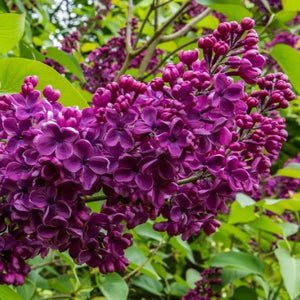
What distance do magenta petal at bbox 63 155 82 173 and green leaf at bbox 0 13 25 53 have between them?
45 centimetres

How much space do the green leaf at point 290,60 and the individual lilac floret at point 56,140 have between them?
2.70 feet

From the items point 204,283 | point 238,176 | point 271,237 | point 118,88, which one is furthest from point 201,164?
point 271,237

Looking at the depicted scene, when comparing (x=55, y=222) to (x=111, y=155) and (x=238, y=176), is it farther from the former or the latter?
(x=238, y=176)

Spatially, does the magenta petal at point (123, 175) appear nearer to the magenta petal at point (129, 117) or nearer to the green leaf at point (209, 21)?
the magenta petal at point (129, 117)

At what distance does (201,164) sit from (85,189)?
0.65ft

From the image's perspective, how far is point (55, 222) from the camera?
0.73 meters

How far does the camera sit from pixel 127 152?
74 cm

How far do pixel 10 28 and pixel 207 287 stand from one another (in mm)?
1254

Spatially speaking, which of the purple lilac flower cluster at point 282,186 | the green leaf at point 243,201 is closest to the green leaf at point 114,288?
the green leaf at point 243,201

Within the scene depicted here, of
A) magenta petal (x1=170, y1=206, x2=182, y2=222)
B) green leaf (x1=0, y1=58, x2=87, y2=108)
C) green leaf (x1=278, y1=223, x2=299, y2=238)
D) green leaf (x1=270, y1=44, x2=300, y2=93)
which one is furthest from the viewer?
green leaf (x1=278, y1=223, x2=299, y2=238)

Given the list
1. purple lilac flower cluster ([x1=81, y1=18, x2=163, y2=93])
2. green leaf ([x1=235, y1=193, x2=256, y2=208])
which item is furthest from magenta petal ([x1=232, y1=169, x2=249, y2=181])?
purple lilac flower cluster ([x1=81, y1=18, x2=163, y2=93])

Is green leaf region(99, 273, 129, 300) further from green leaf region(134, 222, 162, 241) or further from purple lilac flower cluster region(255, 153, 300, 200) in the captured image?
purple lilac flower cluster region(255, 153, 300, 200)

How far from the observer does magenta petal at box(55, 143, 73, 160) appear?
694 mm

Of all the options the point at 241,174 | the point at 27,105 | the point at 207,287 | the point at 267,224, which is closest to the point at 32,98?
the point at 27,105
